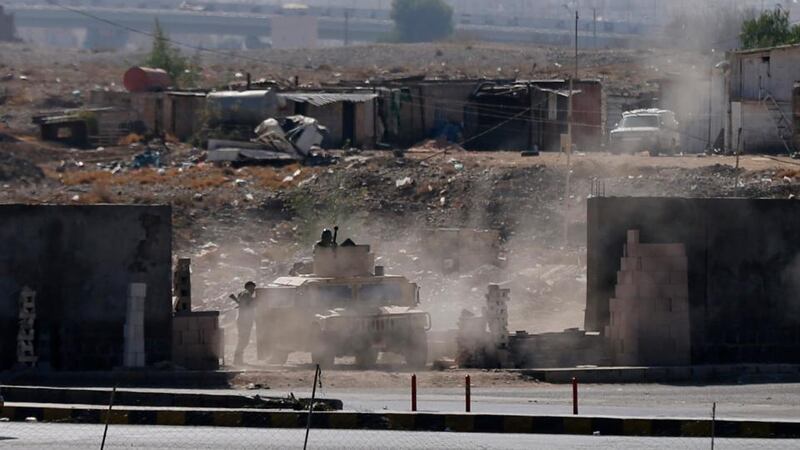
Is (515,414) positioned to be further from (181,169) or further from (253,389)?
(181,169)

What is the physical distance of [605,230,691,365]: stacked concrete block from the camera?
77.7 feet

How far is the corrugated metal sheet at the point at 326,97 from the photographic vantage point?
170ft

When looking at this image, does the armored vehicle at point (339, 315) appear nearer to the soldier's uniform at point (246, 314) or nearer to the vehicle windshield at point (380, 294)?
the vehicle windshield at point (380, 294)

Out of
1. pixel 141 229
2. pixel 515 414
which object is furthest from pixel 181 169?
pixel 515 414

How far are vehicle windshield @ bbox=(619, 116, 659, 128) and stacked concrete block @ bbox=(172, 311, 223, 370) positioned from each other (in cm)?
2735

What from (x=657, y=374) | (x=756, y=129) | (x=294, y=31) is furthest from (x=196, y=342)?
(x=294, y=31)

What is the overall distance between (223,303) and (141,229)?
8.73m

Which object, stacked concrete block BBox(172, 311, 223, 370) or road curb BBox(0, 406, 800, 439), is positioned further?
stacked concrete block BBox(172, 311, 223, 370)

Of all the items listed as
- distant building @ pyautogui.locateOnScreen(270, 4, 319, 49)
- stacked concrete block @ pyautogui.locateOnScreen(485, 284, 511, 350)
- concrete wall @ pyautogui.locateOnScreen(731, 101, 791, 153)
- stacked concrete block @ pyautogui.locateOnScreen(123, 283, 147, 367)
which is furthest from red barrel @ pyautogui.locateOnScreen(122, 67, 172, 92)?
distant building @ pyautogui.locateOnScreen(270, 4, 319, 49)

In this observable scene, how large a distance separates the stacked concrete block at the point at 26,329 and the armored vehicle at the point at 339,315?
10.9ft

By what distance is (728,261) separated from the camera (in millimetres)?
24078

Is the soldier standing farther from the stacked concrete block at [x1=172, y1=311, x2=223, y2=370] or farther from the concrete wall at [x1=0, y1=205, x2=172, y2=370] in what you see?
the concrete wall at [x1=0, y1=205, x2=172, y2=370]

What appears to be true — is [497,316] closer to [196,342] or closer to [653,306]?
[653,306]

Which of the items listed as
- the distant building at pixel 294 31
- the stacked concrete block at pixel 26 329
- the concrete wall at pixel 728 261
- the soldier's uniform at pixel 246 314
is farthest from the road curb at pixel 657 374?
the distant building at pixel 294 31
